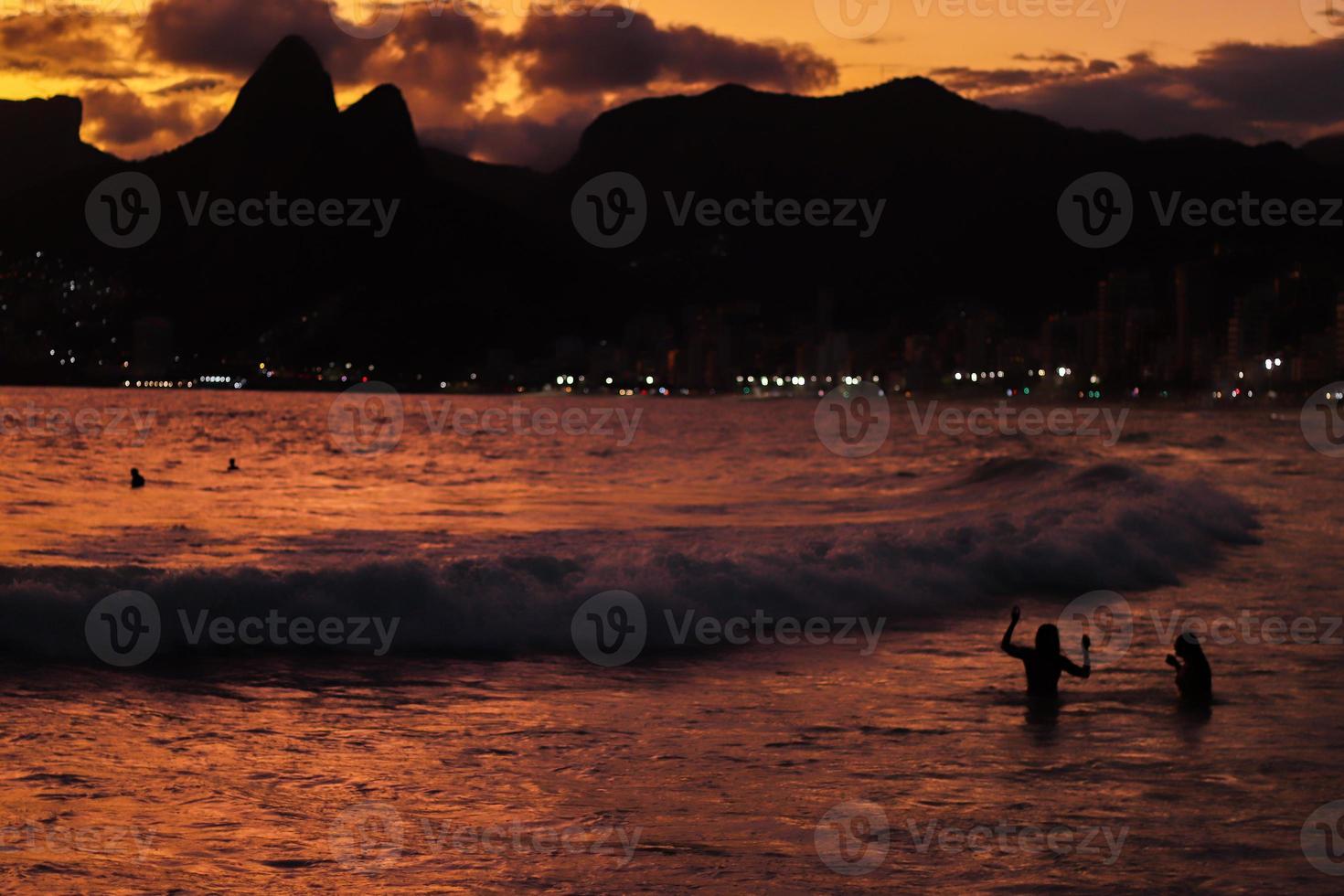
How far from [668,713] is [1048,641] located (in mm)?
4292

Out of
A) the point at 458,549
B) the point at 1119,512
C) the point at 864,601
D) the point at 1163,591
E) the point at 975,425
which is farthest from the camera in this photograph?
the point at 975,425

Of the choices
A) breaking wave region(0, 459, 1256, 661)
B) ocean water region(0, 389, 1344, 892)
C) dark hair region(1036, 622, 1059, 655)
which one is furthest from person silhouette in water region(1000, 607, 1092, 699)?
breaking wave region(0, 459, 1256, 661)

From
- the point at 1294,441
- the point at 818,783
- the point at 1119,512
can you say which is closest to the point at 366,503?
the point at 1119,512

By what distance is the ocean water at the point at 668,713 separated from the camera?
9.29 metres

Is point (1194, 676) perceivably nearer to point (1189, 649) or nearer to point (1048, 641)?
point (1189, 649)

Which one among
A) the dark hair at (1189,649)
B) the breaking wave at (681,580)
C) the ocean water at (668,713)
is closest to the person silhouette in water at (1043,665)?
the ocean water at (668,713)

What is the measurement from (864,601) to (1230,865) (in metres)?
14.0

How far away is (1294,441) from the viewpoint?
123500mm

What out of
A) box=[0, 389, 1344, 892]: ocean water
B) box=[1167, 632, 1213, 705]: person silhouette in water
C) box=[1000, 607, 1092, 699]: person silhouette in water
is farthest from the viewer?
box=[1000, 607, 1092, 699]: person silhouette in water

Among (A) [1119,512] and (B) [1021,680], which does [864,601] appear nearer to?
(B) [1021,680]

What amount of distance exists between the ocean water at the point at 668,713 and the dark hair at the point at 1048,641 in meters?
0.70

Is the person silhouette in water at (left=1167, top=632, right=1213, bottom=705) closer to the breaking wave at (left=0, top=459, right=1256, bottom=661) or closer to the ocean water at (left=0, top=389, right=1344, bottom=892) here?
the ocean water at (left=0, top=389, right=1344, bottom=892)

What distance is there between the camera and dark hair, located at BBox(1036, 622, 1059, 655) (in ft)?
48.0

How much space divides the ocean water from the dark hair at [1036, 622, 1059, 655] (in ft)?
2.28
